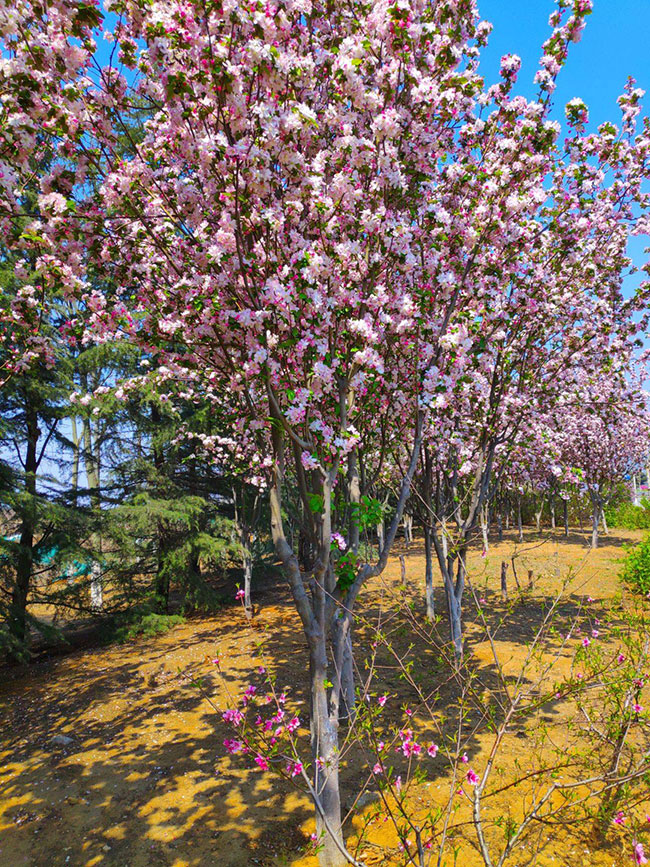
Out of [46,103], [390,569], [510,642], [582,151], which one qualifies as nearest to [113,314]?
[46,103]

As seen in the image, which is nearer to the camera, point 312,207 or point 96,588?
point 312,207

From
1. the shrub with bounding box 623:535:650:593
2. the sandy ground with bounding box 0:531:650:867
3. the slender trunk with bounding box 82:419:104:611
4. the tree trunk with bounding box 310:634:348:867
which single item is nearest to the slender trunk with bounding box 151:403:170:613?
the slender trunk with bounding box 82:419:104:611

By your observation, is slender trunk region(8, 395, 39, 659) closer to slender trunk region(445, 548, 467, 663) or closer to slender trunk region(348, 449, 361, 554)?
slender trunk region(348, 449, 361, 554)

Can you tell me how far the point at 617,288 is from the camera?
22.9ft

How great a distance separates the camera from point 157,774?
5.74 metres

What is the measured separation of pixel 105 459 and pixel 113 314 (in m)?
11.3

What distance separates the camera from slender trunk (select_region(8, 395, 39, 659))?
1011 centimetres

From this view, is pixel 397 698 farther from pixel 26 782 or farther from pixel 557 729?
pixel 26 782

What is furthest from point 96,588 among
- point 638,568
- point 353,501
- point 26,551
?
point 638,568

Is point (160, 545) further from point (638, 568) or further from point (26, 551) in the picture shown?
point (638, 568)

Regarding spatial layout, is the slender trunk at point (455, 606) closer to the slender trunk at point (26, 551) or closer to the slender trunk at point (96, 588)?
the slender trunk at point (26, 551)

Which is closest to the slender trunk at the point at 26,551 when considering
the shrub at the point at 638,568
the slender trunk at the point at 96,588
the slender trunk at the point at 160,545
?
the slender trunk at the point at 96,588

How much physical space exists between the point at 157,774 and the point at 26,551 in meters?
6.42

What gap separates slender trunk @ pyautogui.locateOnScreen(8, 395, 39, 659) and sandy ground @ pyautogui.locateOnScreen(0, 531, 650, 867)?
1.09 m
